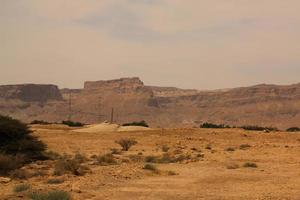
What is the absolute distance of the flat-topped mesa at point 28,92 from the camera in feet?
575

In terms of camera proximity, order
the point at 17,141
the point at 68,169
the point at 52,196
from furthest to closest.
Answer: the point at 17,141, the point at 68,169, the point at 52,196

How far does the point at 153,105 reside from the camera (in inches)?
6722

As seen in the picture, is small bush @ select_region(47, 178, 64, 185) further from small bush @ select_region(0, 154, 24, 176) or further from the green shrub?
the green shrub

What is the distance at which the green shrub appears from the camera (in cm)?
2480

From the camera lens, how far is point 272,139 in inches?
1884

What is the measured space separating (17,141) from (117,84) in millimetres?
166598

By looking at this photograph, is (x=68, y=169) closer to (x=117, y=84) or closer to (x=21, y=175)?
(x=21, y=175)

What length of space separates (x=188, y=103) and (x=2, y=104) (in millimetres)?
57760

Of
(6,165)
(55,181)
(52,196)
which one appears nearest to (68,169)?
(6,165)

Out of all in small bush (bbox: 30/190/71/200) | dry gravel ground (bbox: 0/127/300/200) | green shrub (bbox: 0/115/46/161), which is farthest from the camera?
green shrub (bbox: 0/115/46/161)

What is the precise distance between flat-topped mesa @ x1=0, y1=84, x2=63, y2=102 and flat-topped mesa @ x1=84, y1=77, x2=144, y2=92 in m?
16.7

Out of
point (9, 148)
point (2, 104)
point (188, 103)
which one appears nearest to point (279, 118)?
point (188, 103)

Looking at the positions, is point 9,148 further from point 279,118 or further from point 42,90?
point 42,90

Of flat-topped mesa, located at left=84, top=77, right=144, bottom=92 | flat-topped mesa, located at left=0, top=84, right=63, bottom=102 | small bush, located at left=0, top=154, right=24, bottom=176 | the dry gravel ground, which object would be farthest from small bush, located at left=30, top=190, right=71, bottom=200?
flat-topped mesa, located at left=84, top=77, right=144, bottom=92
